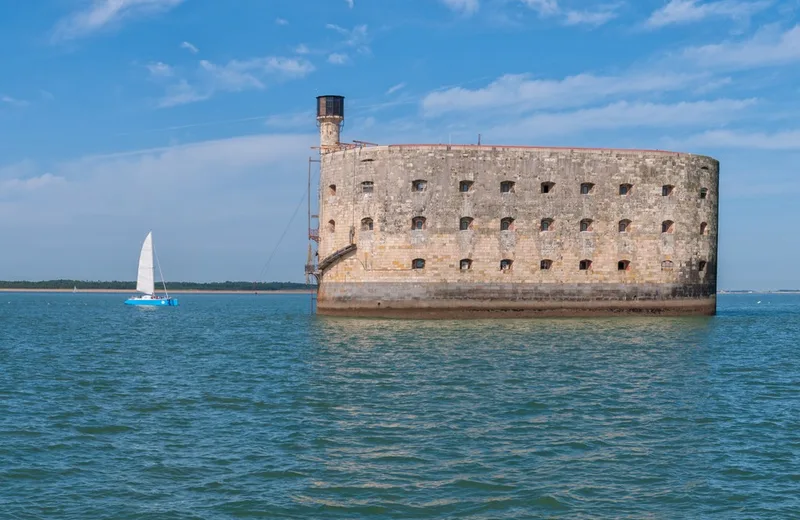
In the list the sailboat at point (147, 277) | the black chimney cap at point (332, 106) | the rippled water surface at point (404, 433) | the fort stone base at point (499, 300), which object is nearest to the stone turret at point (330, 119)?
the black chimney cap at point (332, 106)

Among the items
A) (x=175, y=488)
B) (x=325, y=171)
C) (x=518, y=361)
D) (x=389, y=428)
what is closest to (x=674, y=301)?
(x=325, y=171)

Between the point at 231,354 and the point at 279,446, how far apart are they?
14.2m

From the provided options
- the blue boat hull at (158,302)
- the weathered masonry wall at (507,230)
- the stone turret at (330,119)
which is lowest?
the blue boat hull at (158,302)

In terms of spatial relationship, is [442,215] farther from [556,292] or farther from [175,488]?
[175,488]

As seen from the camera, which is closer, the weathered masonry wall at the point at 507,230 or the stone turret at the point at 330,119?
the weathered masonry wall at the point at 507,230

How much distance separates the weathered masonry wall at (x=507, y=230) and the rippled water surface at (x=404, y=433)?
1179cm

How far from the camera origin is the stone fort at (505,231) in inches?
1505

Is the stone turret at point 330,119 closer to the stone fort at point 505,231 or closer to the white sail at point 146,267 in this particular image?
the stone fort at point 505,231

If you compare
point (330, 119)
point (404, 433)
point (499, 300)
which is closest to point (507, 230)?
point (499, 300)

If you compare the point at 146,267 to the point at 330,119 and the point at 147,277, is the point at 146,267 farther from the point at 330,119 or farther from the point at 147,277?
the point at 330,119

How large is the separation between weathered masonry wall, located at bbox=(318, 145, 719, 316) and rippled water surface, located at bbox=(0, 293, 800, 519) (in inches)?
464

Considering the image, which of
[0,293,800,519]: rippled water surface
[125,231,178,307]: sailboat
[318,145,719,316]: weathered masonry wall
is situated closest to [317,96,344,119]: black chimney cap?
[318,145,719,316]: weathered masonry wall

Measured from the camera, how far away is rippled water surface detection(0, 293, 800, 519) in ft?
33.8

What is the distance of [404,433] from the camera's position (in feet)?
45.1
